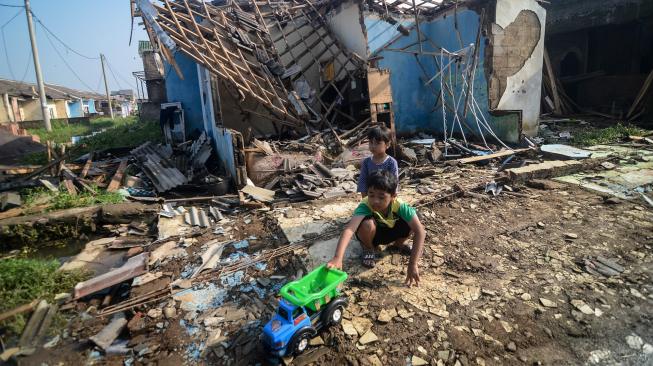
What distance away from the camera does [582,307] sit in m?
2.70

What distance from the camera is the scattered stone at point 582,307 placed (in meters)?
2.65

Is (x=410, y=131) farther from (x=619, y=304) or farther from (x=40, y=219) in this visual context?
(x=40, y=219)

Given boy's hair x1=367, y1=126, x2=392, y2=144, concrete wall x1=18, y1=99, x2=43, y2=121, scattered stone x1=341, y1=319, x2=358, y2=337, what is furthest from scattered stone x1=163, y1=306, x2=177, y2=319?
concrete wall x1=18, y1=99, x2=43, y2=121

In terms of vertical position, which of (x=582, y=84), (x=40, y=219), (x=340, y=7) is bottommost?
(x=40, y=219)

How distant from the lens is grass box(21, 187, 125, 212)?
5.75 metres

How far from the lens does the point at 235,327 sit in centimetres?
274

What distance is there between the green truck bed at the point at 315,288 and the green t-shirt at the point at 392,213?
72cm

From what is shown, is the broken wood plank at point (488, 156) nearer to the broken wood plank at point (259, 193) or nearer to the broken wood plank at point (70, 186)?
the broken wood plank at point (259, 193)

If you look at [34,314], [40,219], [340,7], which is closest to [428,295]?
[34,314]

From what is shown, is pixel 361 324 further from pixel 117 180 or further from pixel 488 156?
pixel 117 180

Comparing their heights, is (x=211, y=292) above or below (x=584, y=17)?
below

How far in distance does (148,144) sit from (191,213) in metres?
7.45

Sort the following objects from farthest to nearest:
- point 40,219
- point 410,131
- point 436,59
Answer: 1. point 410,131
2. point 436,59
3. point 40,219

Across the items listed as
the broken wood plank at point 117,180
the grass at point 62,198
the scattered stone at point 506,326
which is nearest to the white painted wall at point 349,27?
the broken wood plank at point 117,180
